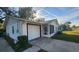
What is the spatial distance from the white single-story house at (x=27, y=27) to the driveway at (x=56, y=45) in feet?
0.33

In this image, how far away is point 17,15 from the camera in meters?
2.54

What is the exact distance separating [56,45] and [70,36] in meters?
0.27

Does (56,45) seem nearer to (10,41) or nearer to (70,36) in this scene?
(70,36)

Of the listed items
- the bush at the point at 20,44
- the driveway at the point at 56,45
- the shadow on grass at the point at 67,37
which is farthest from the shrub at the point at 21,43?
the shadow on grass at the point at 67,37

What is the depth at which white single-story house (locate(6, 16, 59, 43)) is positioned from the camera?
252cm

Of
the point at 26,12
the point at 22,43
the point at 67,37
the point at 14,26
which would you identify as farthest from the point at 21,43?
the point at 67,37

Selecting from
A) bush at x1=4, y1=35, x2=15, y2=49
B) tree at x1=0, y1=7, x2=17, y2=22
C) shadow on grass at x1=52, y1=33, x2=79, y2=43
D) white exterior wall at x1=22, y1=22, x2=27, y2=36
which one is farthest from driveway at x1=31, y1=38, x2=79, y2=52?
tree at x1=0, y1=7, x2=17, y2=22

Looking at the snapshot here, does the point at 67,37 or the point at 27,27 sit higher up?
the point at 27,27

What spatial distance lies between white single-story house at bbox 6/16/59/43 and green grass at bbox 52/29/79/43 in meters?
0.11

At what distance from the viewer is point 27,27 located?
2.52m

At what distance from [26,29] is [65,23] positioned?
0.64m
